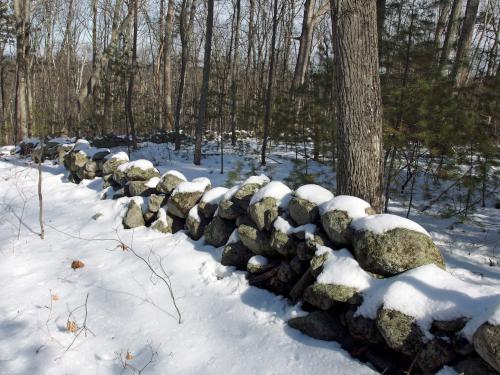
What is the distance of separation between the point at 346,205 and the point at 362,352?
4.02ft

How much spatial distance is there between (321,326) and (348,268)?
51 centimetres

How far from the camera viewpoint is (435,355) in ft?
6.83

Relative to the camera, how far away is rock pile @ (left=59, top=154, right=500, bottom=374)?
2111mm

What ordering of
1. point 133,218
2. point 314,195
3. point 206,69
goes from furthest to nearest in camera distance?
1. point 206,69
2. point 133,218
3. point 314,195

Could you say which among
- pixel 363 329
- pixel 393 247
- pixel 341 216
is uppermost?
pixel 341 216

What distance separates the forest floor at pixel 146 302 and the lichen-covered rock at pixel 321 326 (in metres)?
0.06

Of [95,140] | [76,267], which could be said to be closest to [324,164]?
[76,267]

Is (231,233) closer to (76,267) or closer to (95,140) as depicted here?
(76,267)

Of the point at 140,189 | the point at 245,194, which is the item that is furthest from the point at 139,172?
the point at 245,194

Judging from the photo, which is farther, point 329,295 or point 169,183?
point 169,183

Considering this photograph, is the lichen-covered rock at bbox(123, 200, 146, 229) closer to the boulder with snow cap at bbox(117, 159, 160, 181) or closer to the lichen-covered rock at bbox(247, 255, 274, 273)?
the boulder with snow cap at bbox(117, 159, 160, 181)

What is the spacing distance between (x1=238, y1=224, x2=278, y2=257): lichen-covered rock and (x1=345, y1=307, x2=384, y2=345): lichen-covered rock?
119 centimetres

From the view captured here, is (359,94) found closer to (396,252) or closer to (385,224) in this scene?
(385,224)

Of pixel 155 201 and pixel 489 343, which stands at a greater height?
pixel 489 343
